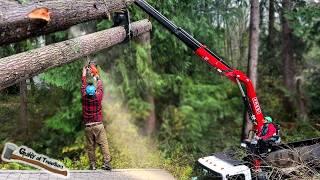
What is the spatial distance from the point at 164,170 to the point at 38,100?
3895 millimetres

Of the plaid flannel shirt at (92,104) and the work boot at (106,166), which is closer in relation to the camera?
the plaid flannel shirt at (92,104)

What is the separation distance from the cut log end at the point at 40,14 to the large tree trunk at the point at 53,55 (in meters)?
0.81

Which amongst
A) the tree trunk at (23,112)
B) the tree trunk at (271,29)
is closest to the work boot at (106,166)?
the tree trunk at (23,112)

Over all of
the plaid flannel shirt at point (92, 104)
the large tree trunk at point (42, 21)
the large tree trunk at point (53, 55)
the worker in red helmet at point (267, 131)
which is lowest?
the worker in red helmet at point (267, 131)

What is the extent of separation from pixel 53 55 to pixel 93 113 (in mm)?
2554

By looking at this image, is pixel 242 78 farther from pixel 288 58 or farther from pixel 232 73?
pixel 288 58

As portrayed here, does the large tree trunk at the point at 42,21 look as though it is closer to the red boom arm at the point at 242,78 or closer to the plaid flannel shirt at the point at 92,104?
the plaid flannel shirt at the point at 92,104

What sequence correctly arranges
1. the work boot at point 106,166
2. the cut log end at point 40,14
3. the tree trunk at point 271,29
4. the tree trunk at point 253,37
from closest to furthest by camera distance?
the cut log end at point 40,14
the work boot at point 106,166
the tree trunk at point 253,37
the tree trunk at point 271,29

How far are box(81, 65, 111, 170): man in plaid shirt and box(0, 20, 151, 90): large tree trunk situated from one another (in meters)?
0.68

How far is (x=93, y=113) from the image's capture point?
1009cm

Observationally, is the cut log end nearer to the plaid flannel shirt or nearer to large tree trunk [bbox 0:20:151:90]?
large tree trunk [bbox 0:20:151:90]

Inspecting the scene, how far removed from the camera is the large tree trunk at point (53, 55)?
6525 mm

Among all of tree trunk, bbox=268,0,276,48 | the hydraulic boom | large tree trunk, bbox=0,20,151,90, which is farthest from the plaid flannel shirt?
tree trunk, bbox=268,0,276,48

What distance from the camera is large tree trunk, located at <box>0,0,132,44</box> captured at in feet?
19.6
